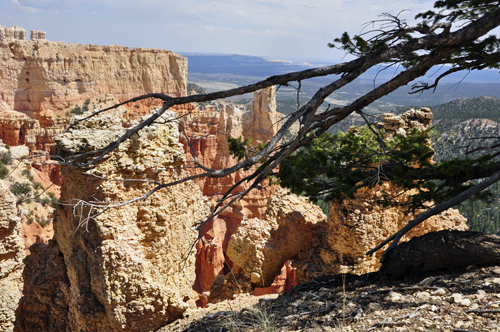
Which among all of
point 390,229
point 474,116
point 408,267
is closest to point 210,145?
point 390,229

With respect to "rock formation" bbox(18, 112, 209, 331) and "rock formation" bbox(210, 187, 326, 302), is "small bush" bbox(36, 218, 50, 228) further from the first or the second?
"rock formation" bbox(18, 112, 209, 331)

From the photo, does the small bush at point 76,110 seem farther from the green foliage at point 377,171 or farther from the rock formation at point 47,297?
the green foliage at point 377,171

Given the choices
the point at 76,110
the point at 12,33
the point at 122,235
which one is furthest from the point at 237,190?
the point at 12,33

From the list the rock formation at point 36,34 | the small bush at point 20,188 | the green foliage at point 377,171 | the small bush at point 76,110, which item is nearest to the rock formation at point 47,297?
the green foliage at point 377,171

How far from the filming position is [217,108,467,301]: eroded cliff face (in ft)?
31.7

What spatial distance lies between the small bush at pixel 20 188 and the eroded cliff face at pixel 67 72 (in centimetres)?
2692

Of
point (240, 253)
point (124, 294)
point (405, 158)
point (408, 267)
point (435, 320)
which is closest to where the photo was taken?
point (435, 320)

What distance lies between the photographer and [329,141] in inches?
275

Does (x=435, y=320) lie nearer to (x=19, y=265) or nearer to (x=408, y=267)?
(x=408, y=267)

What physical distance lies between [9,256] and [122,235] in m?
4.24

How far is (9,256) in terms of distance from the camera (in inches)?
331

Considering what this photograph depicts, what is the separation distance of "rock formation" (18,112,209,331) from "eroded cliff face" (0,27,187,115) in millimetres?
43194

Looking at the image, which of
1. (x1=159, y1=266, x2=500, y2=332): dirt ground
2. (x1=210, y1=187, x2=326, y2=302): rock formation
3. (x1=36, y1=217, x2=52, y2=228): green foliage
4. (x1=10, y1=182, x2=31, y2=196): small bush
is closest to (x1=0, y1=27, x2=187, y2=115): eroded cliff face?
(x1=10, y1=182, x2=31, y2=196): small bush

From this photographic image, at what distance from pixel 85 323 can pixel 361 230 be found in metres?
6.92
